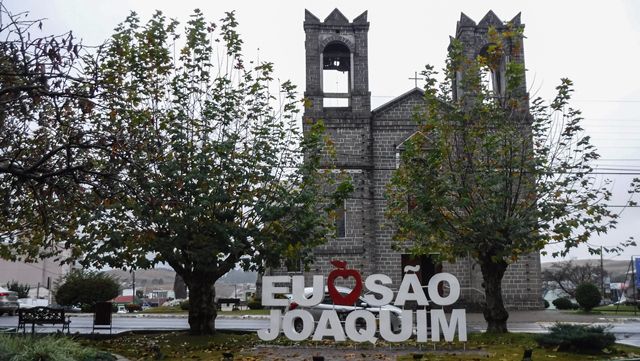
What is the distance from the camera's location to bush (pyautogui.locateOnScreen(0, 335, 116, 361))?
9406mm

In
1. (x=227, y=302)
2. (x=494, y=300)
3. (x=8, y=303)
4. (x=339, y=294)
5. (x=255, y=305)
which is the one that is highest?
(x=339, y=294)

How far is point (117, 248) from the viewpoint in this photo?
1558 centimetres

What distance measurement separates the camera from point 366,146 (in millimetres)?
32125

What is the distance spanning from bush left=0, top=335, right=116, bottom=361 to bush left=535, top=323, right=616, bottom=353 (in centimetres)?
886

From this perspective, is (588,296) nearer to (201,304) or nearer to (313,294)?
(201,304)

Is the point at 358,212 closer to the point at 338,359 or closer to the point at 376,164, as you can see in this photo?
the point at 376,164

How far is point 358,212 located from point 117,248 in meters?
17.4

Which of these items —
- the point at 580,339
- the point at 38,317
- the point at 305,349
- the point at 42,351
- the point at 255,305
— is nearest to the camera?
the point at 42,351

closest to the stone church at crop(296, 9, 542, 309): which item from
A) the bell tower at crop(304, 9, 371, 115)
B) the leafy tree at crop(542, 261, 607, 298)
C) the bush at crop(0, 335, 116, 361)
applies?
the bell tower at crop(304, 9, 371, 115)

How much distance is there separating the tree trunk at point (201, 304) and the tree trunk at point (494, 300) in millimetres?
7689

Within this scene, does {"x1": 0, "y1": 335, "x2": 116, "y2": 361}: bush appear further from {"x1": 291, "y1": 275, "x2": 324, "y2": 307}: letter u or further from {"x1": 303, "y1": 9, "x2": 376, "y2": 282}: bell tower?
{"x1": 303, "y1": 9, "x2": 376, "y2": 282}: bell tower

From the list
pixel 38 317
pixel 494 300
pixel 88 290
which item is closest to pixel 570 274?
pixel 88 290

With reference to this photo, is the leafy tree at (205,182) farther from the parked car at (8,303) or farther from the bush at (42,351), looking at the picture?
the parked car at (8,303)

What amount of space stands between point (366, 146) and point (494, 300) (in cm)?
1474
